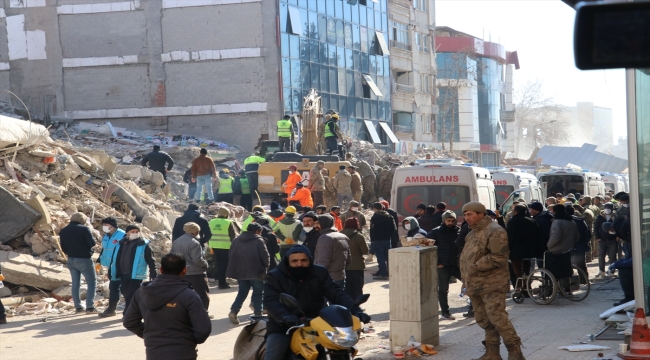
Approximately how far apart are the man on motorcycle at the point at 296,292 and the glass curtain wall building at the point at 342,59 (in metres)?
34.4

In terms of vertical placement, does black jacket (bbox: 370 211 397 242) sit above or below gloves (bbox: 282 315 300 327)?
below

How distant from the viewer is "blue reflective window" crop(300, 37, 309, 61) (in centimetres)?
4266

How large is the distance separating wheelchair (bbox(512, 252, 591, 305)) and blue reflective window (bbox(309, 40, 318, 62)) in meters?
29.5

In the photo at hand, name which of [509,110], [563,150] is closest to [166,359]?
[563,150]

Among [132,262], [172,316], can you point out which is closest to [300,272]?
[172,316]

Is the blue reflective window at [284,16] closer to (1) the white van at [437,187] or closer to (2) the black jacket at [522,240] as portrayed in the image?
(1) the white van at [437,187]

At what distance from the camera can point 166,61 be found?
4169 cm

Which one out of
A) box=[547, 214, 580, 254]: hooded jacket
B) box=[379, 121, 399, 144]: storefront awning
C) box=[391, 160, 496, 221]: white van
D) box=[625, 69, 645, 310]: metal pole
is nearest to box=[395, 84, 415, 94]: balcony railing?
box=[379, 121, 399, 144]: storefront awning

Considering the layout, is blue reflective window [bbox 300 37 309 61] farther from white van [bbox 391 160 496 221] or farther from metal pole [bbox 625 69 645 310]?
metal pole [bbox 625 69 645 310]

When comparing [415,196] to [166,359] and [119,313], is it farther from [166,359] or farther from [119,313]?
[166,359]

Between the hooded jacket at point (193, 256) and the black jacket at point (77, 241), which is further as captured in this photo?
the black jacket at point (77, 241)

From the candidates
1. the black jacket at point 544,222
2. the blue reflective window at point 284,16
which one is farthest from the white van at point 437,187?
the blue reflective window at point 284,16

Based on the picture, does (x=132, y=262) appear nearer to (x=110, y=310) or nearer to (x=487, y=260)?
(x=110, y=310)

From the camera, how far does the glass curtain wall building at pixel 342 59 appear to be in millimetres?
41906
